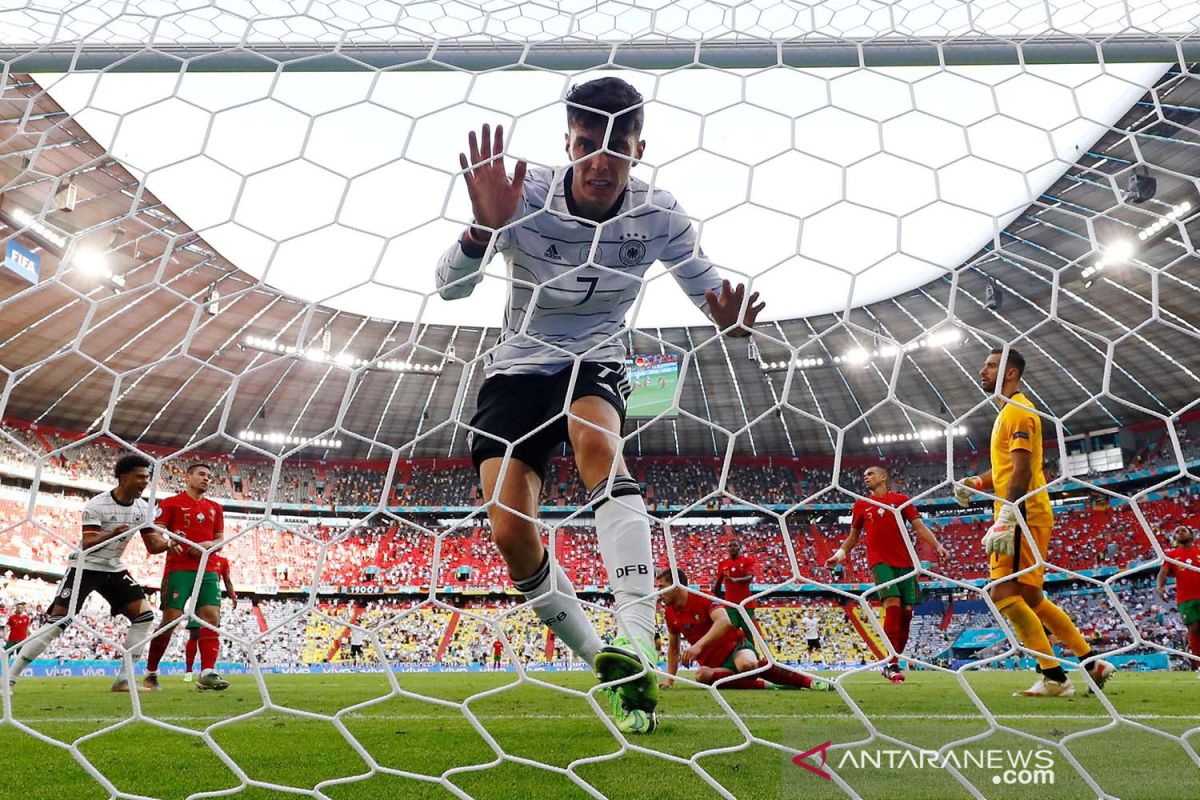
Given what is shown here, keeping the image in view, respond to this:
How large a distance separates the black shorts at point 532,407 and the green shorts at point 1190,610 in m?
5.18

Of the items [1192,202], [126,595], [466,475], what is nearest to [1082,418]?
[466,475]

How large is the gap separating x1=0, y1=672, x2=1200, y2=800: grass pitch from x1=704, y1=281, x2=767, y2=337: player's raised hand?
0.74m

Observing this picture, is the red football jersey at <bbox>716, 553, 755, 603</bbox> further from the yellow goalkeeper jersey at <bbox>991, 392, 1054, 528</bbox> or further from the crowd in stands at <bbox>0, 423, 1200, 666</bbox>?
the crowd in stands at <bbox>0, 423, 1200, 666</bbox>

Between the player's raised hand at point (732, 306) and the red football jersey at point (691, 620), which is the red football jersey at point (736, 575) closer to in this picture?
the red football jersey at point (691, 620)

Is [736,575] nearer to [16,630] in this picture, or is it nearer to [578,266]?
[578,266]

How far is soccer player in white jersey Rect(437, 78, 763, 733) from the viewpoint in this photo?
151cm

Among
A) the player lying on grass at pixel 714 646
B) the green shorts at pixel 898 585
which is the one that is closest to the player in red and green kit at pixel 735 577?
the player lying on grass at pixel 714 646

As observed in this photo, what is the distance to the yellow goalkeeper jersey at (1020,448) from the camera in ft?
7.59

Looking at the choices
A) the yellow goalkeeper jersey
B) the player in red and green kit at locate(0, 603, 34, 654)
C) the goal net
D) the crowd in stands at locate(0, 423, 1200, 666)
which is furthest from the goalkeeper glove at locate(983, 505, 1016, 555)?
the crowd in stands at locate(0, 423, 1200, 666)

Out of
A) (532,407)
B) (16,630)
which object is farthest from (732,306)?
(16,630)

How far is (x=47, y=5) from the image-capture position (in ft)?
6.52

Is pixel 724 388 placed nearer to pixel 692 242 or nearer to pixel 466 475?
pixel 466 475

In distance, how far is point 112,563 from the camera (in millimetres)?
2885

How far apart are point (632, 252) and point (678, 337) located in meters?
0.65
